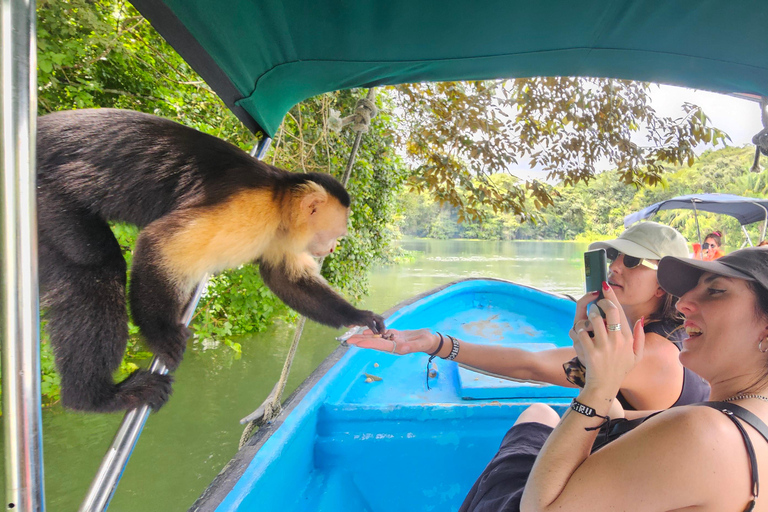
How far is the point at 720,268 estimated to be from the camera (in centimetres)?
74

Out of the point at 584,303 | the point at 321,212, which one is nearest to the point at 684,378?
the point at 584,303

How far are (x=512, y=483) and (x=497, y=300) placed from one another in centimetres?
439

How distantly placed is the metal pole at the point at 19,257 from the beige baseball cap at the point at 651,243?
4.84 ft

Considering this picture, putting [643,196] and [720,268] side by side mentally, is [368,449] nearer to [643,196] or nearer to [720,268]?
[720,268]

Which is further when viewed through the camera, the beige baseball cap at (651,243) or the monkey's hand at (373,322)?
the monkey's hand at (373,322)

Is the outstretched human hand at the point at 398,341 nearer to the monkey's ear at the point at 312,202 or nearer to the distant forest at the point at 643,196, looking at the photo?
the monkey's ear at the point at 312,202

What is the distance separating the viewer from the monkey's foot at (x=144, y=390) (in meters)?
0.99

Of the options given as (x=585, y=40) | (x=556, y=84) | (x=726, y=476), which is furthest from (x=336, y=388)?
(x=556, y=84)

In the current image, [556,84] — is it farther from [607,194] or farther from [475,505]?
[607,194]

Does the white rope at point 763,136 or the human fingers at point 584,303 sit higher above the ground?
the white rope at point 763,136

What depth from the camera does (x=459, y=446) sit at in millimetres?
1629

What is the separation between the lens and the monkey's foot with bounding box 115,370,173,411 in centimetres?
99

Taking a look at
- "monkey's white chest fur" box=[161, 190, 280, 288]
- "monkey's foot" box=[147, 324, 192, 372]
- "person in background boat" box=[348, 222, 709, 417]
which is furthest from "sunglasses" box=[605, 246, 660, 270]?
"monkey's foot" box=[147, 324, 192, 372]

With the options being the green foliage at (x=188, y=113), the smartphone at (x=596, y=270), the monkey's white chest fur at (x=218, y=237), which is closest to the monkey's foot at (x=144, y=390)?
the monkey's white chest fur at (x=218, y=237)
